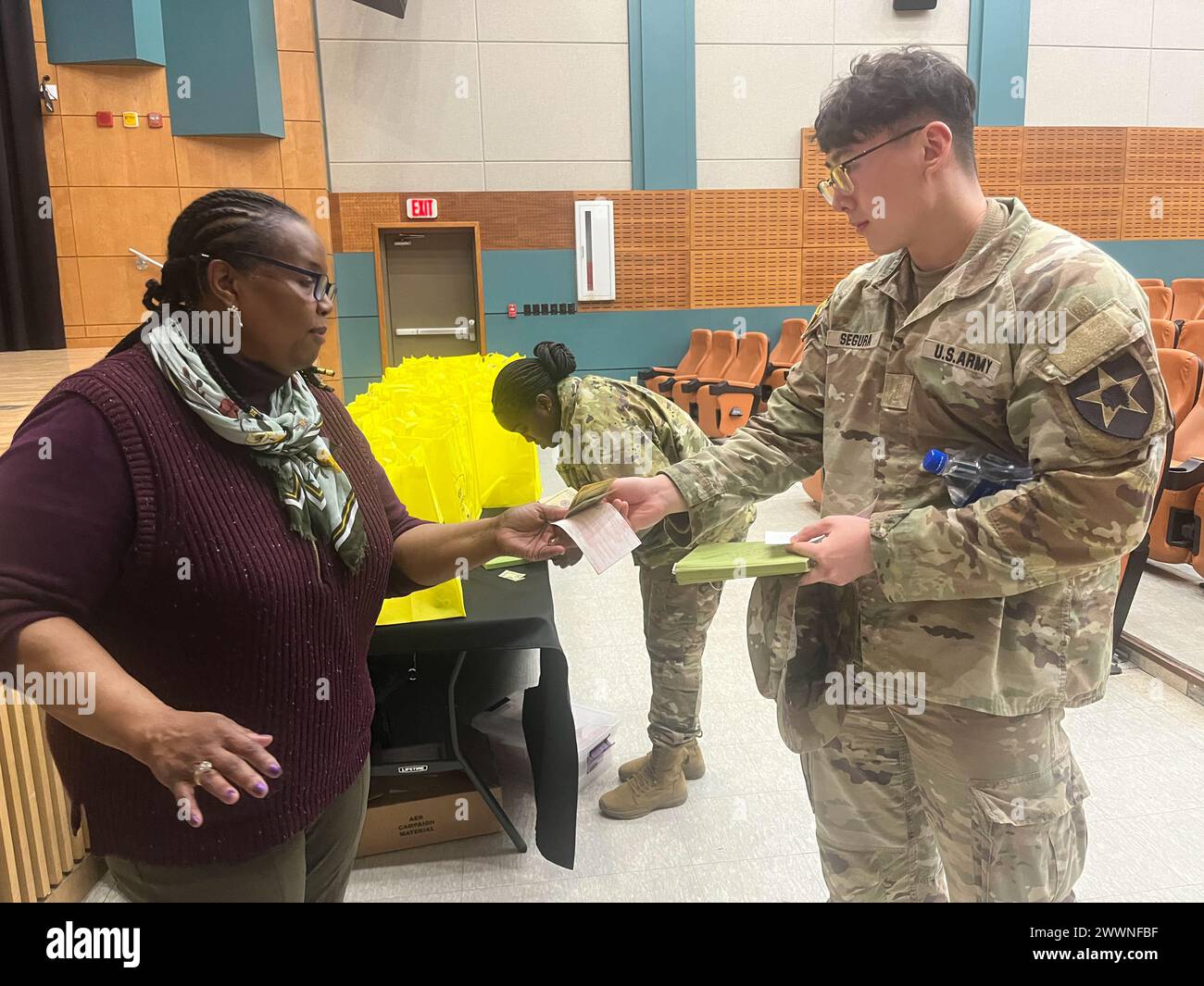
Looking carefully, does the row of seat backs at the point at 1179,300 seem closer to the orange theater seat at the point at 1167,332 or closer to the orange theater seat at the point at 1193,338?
the orange theater seat at the point at 1167,332

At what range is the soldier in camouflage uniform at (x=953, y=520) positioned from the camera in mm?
1072

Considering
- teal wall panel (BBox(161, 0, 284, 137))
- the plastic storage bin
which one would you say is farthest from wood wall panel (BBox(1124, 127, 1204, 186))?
the plastic storage bin

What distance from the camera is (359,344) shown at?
9039mm

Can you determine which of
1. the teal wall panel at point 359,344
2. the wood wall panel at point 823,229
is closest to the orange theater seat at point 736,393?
the wood wall panel at point 823,229

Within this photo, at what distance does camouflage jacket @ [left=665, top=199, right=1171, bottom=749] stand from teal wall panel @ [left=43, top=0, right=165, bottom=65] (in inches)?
329

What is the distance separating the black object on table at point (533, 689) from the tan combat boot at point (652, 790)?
1.02 feet

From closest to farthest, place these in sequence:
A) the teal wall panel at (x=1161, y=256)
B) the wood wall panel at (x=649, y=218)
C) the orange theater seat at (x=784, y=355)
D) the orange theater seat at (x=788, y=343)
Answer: the orange theater seat at (x=784, y=355) < the orange theater seat at (x=788, y=343) < the wood wall panel at (x=649, y=218) < the teal wall panel at (x=1161, y=256)

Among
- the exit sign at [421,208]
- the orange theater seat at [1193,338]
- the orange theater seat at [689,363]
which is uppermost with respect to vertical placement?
the exit sign at [421,208]

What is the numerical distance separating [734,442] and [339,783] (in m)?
0.93

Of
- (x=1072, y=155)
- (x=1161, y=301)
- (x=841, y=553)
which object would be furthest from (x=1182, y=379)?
(x=1072, y=155)

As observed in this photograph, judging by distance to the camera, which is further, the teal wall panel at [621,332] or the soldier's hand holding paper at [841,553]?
the teal wall panel at [621,332]

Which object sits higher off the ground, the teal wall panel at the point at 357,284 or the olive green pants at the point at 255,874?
the teal wall panel at the point at 357,284

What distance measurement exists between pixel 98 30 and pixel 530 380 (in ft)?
25.1

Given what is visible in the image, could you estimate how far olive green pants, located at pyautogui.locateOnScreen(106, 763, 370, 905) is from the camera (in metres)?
1.06
